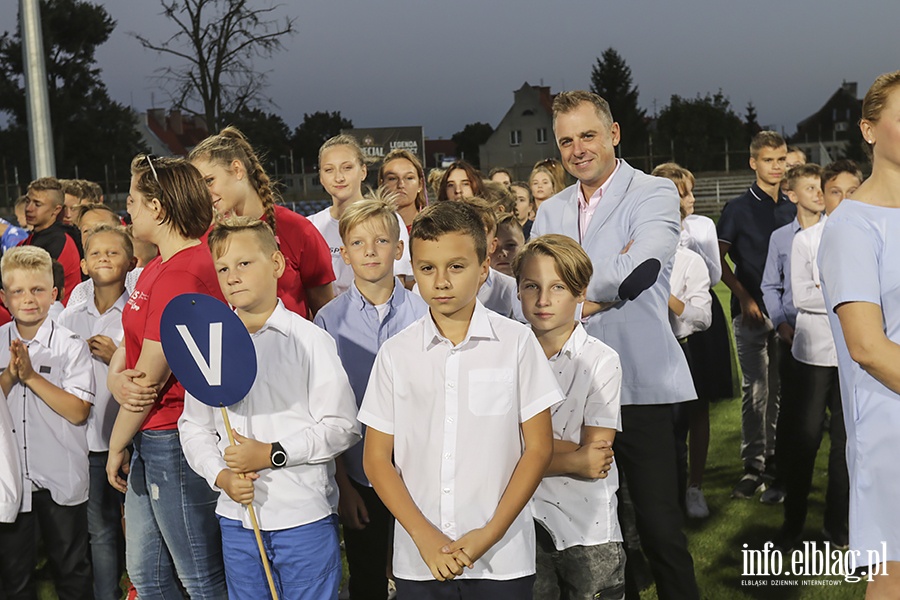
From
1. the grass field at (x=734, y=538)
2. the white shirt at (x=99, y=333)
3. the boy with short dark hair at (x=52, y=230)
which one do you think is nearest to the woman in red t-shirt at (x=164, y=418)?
the white shirt at (x=99, y=333)

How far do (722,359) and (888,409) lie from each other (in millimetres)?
3935

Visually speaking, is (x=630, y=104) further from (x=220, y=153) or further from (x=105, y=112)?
(x=220, y=153)

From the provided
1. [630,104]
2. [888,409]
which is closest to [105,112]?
[630,104]

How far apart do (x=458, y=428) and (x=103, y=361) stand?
Result: 251 centimetres

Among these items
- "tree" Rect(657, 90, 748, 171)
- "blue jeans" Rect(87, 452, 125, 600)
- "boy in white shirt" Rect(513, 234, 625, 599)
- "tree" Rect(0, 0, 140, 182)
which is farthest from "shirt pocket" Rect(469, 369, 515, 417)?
"tree" Rect(657, 90, 748, 171)

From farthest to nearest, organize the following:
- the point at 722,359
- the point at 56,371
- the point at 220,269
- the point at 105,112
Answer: the point at 105,112 → the point at 722,359 → the point at 56,371 → the point at 220,269

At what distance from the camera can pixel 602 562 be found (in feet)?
11.1

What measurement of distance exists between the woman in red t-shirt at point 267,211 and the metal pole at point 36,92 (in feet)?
18.5

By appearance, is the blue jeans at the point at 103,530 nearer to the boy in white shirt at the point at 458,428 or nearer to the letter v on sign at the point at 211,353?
the letter v on sign at the point at 211,353

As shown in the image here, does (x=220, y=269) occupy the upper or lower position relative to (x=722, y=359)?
upper

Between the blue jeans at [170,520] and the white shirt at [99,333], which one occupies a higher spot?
the white shirt at [99,333]

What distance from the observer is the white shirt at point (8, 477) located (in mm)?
4078

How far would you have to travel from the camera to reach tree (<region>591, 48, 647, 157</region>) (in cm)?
7119

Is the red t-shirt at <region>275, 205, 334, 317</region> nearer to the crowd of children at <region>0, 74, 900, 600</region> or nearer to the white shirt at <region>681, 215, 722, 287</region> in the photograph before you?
the crowd of children at <region>0, 74, 900, 600</region>
